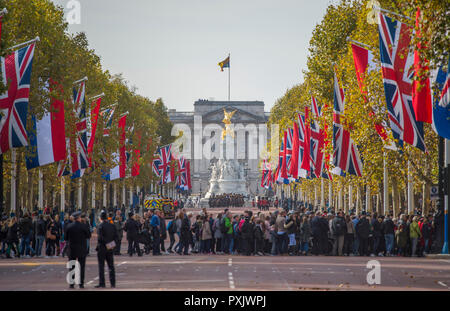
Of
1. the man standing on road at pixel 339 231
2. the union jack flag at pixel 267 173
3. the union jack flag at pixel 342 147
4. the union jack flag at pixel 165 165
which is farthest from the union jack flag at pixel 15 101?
the union jack flag at pixel 267 173

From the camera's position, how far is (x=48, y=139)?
36.6 metres

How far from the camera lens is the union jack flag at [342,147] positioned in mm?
38944

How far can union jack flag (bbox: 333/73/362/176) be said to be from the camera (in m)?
38.9

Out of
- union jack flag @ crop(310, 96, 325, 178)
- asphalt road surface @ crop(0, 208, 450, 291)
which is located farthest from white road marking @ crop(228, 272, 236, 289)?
union jack flag @ crop(310, 96, 325, 178)

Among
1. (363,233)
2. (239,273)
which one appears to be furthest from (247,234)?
(239,273)

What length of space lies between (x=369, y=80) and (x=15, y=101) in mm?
15263

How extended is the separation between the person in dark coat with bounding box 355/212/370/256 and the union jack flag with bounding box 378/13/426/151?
7927 mm

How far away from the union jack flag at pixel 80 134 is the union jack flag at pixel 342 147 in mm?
12074

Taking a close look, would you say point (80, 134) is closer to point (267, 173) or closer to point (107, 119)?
point (107, 119)

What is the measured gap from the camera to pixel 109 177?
60281 millimetres

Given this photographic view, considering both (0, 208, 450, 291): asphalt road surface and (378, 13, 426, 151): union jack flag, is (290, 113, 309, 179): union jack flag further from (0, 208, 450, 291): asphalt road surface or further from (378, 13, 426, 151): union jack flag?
(378, 13, 426, 151): union jack flag
